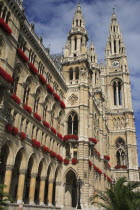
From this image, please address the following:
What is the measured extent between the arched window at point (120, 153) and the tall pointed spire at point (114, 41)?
33.6 meters

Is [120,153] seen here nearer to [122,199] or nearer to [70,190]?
[70,190]

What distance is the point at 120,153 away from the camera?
74.9m

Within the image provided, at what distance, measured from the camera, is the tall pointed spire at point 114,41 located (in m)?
92.2

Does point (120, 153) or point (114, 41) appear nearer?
point (120, 153)

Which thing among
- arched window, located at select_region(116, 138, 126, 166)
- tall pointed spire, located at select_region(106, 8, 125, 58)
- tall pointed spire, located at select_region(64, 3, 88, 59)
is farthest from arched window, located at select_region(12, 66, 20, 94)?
tall pointed spire, located at select_region(106, 8, 125, 58)

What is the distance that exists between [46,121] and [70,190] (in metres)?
14.1

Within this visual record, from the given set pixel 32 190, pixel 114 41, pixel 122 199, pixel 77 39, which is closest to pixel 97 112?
pixel 77 39

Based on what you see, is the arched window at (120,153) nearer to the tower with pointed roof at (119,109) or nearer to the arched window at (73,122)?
the tower with pointed roof at (119,109)

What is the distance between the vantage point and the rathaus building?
28.7m

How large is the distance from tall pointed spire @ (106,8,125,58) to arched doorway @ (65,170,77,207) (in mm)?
57295

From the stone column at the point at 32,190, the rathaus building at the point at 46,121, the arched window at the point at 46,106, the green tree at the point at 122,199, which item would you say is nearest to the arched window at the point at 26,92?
the rathaus building at the point at 46,121

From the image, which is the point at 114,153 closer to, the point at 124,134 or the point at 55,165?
the point at 124,134

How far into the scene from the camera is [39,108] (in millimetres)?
37812

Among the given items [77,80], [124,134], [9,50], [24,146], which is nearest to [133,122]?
[124,134]
